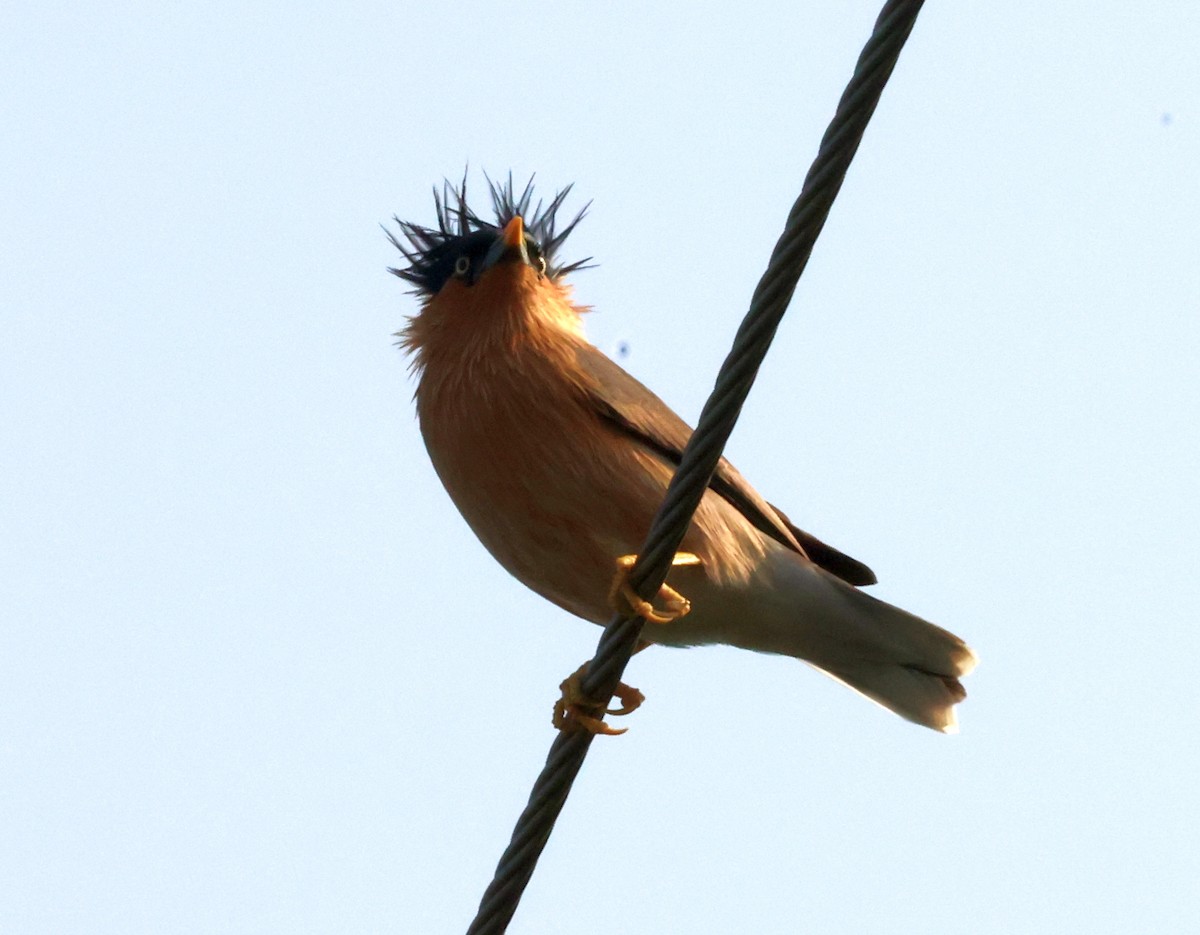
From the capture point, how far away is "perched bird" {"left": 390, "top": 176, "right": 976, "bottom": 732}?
15.4ft

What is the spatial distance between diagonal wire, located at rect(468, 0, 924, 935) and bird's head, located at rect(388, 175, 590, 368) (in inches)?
73.8

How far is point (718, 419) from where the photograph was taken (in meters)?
3.02

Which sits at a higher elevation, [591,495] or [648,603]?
[591,495]

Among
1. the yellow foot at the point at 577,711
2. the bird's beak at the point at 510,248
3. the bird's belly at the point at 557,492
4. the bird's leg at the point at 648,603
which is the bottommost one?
the yellow foot at the point at 577,711

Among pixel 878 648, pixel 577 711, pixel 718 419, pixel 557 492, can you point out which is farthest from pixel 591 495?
pixel 718 419

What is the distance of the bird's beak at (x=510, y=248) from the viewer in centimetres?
541

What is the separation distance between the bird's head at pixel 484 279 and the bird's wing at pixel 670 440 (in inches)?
9.5

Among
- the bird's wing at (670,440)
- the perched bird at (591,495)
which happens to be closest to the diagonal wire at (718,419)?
Answer: the perched bird at (591,495)

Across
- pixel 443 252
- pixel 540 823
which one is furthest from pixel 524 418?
pixel 540 823

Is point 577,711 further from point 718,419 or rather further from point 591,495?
point 718,419

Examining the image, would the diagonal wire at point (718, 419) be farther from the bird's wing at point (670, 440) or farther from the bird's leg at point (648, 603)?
the bird's wing at point (670, 440)

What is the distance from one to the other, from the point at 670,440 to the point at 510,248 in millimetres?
1001

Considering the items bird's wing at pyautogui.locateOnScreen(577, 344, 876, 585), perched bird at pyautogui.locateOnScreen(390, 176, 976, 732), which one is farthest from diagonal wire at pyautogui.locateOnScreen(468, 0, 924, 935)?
bird's wing at pyautogui.locateOnScreen(577, 344, 876, 585)

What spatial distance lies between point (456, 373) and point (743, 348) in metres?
2.17
